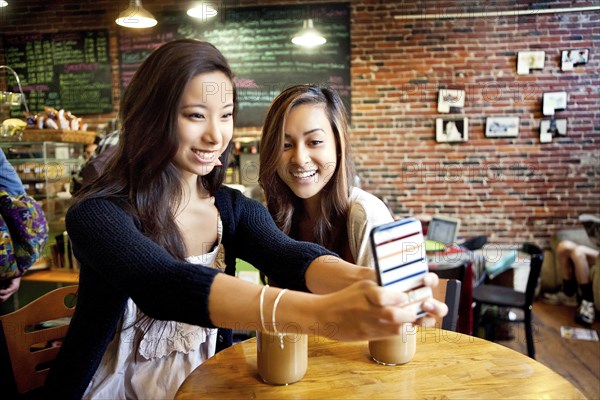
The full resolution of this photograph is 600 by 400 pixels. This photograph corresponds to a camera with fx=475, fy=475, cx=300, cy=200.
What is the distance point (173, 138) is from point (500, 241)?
14.7 ft

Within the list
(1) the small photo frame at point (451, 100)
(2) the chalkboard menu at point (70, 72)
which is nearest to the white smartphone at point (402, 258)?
(1) the small photo frame at point (451, 100)

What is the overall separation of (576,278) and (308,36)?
3172mm

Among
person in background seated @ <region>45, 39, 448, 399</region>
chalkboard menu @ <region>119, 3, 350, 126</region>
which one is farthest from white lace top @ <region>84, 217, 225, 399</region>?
chalkboard menu @ <region>119, 3, 350, 126</region>

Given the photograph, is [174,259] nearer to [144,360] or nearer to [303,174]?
[144,360]

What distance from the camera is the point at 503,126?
472 cm

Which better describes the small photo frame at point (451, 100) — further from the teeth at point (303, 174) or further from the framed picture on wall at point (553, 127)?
the teeth at point (303, 174)

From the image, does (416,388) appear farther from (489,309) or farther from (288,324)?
(489,309)

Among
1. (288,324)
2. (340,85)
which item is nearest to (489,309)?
(340,85)

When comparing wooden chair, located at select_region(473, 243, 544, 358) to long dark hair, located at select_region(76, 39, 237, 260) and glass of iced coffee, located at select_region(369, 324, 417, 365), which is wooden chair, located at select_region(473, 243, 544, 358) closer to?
glass of iced coffee, located at select_region(369, 324, 417, 365)

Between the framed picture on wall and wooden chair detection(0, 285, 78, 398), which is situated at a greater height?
the framed picture on wall

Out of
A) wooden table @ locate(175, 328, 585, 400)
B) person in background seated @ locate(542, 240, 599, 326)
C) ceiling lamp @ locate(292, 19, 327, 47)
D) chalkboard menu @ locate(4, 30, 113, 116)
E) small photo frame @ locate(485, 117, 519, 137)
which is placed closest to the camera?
wooden table @ locate(175, 328, 585, 400)

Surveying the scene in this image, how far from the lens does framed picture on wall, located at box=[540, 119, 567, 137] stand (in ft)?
15.3

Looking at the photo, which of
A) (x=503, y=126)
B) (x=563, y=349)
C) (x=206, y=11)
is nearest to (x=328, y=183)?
(x=563, y=349)

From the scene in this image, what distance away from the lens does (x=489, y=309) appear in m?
3.47
